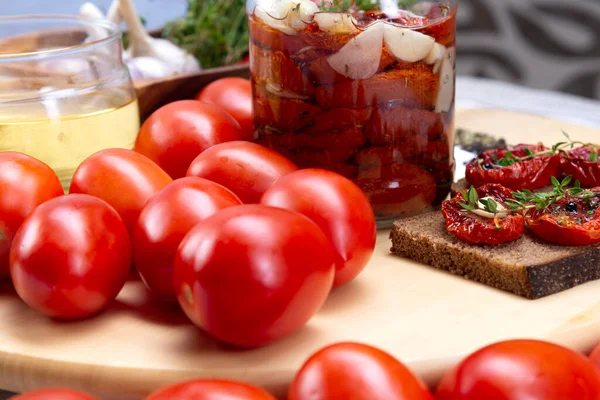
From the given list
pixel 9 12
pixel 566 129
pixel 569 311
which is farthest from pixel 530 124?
pixel 9 12

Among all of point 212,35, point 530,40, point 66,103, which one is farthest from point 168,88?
point 530,40

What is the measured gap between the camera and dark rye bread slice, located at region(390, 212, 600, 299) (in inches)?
40.2

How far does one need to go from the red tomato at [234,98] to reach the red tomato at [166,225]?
487 millimetres

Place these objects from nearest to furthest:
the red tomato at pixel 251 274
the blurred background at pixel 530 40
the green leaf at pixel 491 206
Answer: the red tomato at pixel 251 274 → the green leaf at pixel 491 206 → the blurred background at pixel 530 40

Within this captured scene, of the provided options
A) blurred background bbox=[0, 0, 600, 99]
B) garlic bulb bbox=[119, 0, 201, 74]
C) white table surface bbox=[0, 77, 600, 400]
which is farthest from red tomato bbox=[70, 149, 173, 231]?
blurred background bbox=[0, 0, 600, 99]

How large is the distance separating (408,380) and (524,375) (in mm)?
103

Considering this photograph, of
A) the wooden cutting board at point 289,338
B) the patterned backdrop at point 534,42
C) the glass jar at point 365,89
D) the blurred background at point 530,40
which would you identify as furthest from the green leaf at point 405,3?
the patterned backdrop at point 534,42

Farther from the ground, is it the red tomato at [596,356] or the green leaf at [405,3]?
the green leaf at [405,3]

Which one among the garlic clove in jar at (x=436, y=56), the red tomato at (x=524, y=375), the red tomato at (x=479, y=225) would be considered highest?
the garlic clove in jar at (x=436, y=56)

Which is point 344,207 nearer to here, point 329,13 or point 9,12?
point 329,13

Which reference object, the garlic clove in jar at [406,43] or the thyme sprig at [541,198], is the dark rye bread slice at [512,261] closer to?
the thyme sprig at [541,198]

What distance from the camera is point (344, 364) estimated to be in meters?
0.73

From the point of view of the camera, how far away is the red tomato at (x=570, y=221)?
1057 millimetres

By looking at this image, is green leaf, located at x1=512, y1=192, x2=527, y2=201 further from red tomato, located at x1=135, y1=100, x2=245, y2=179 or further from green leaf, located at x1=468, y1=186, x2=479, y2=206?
red tomato, located at x1=135, y1=100, x2=245, y2=179
